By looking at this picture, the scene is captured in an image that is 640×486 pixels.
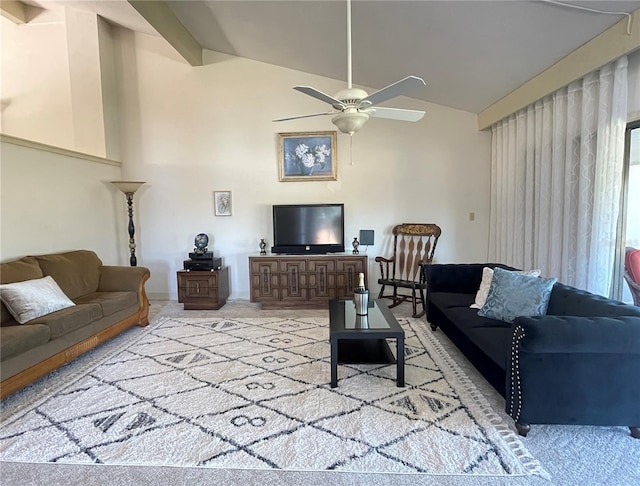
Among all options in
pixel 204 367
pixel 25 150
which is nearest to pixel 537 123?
pixel 204 367

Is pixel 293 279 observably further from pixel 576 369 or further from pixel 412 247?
pixel 576 369

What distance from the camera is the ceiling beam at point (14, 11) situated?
463 cm

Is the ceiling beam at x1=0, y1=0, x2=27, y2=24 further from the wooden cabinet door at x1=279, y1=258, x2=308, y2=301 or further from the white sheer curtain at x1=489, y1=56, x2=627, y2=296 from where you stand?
the white sheer curtain at x1=489, y1=56, x2=627, y2=296

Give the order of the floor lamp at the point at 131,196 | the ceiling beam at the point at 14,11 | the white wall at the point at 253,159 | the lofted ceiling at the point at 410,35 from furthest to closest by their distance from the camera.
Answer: the white wall at the point at 253,159 → the floor lamp at the point at 131,196 → the ceiling beam at the point at 14,11 → the lofted ceiling at the point at 410,35

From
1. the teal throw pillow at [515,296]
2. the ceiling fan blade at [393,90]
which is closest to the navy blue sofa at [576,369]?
the teal throw pillow at [515,296]

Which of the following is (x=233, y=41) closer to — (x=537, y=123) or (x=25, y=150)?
(x=25, y=150)

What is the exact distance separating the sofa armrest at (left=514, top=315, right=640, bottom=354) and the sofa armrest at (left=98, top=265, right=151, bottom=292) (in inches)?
151

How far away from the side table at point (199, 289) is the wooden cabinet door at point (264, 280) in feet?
1.67

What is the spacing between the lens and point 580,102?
3.16 meters

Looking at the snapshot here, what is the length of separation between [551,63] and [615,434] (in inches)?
121

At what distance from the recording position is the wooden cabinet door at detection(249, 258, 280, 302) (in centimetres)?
479

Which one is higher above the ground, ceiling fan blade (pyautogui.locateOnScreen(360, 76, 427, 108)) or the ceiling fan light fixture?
ceiling fan blade (pyautogui.locateOnScreen(360, 76, 427, 108))

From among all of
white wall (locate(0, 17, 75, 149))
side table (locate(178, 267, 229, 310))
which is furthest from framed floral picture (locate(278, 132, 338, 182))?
white wall (locate(0, 17, 75, 149))

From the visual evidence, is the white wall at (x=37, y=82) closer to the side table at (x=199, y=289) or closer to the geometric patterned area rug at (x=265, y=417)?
the side table at (x=199, y=289)
